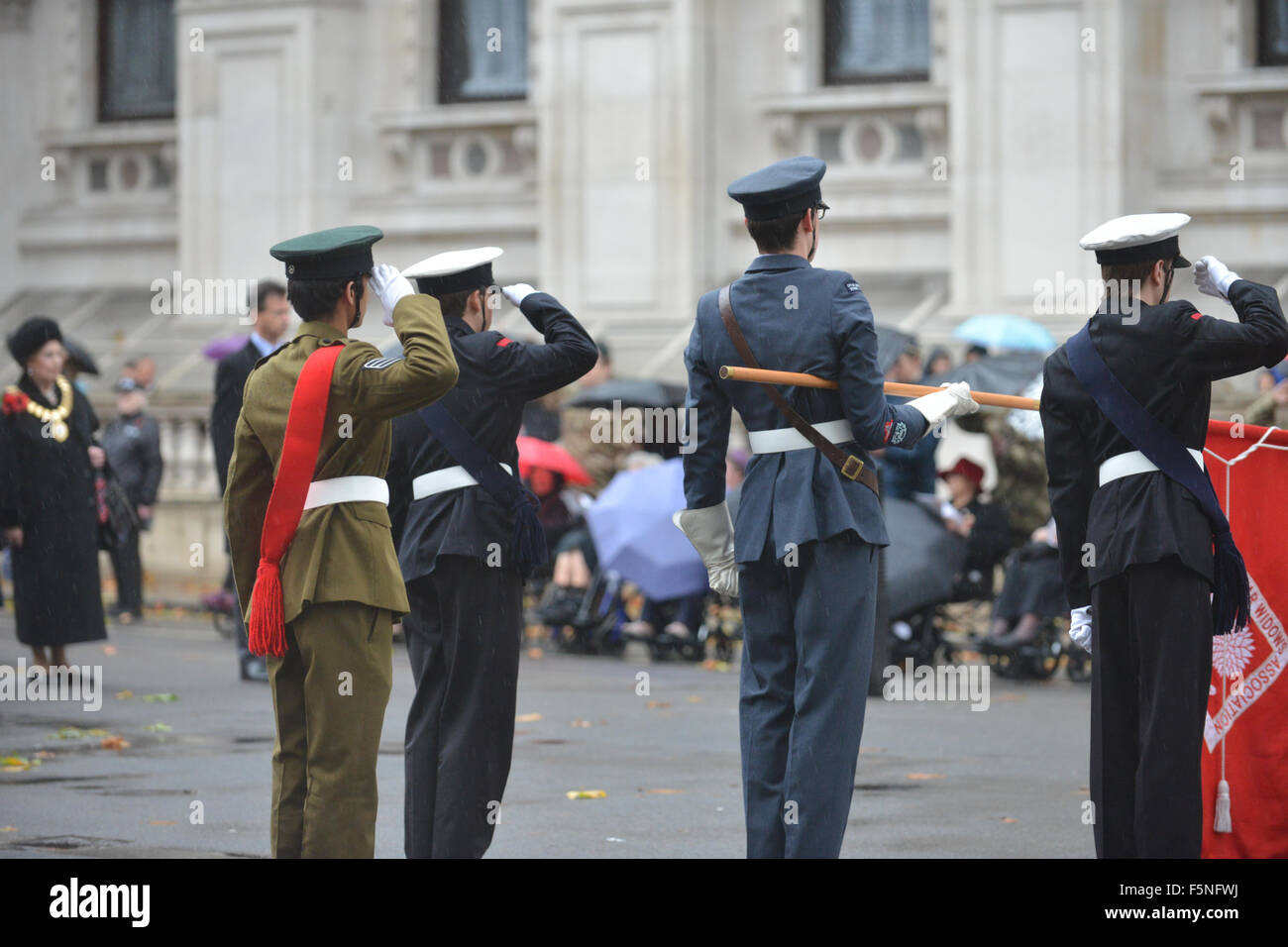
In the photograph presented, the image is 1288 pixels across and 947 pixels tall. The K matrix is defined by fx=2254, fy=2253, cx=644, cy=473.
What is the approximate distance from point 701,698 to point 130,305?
46.7 ft

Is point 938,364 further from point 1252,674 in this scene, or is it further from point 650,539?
point 1252,674

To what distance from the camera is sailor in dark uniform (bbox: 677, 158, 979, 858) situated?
6.30 metres

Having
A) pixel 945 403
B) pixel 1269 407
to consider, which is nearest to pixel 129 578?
pixel 1269 407

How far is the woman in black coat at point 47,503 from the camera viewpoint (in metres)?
12.3

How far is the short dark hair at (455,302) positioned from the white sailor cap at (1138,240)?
6.33 feet

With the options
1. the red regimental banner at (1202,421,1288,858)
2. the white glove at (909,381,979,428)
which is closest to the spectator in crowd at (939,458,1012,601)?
the red regimental banner at (1202,421,1288,858)

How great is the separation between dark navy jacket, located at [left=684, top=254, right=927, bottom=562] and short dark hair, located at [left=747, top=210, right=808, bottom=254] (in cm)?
4

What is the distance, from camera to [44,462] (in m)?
12.5

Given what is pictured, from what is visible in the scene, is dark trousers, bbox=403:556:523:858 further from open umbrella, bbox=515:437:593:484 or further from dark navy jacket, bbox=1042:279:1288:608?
open umbrella, bbox=515:437:593:484

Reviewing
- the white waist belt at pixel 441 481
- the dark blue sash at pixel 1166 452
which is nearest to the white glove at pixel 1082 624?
the dark blue sash at pixel 1166 452

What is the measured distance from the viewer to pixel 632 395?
1553 cm

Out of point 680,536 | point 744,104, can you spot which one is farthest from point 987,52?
point 680,536

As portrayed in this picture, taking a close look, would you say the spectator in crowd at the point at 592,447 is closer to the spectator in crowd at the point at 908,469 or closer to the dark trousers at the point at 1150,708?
the spectator in crowd at the point at 908,469
